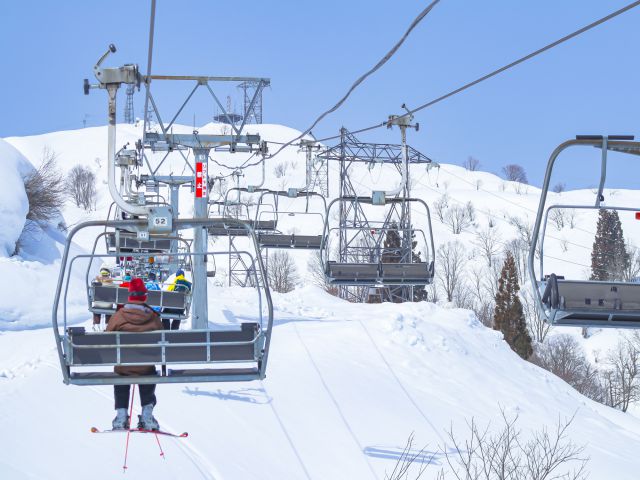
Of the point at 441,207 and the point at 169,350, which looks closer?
the point at 169,350

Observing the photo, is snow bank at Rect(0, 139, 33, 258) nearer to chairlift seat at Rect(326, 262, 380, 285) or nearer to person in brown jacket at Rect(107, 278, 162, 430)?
chairlift seat at Rect(326, 262, 380, 285)

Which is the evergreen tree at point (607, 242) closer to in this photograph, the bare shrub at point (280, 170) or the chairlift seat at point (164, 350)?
the bare shrub at point (280, 170)

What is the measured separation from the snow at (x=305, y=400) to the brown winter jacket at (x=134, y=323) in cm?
229

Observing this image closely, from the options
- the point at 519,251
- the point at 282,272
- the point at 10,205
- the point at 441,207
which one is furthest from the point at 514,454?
the point at 441,207

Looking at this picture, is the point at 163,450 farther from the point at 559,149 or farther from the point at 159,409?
the point at 559,149

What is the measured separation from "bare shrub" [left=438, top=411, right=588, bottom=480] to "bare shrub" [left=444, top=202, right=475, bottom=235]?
75.4m

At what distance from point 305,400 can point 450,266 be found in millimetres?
67581

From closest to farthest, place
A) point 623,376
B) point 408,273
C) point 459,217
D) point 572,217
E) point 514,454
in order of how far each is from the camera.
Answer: point 408,273
point 514,454
point 623,376
point 572,217
point 459,217

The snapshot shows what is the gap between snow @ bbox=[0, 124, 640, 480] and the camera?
11.0 m

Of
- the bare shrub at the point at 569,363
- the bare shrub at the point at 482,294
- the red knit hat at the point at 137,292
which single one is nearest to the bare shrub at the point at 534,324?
the bare shrub at the point at 569,363

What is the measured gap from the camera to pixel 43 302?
26297mm

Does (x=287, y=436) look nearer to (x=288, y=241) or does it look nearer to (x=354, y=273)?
(x=354, y=273)

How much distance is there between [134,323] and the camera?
316 inches

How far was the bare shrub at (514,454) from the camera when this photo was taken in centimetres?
1430
